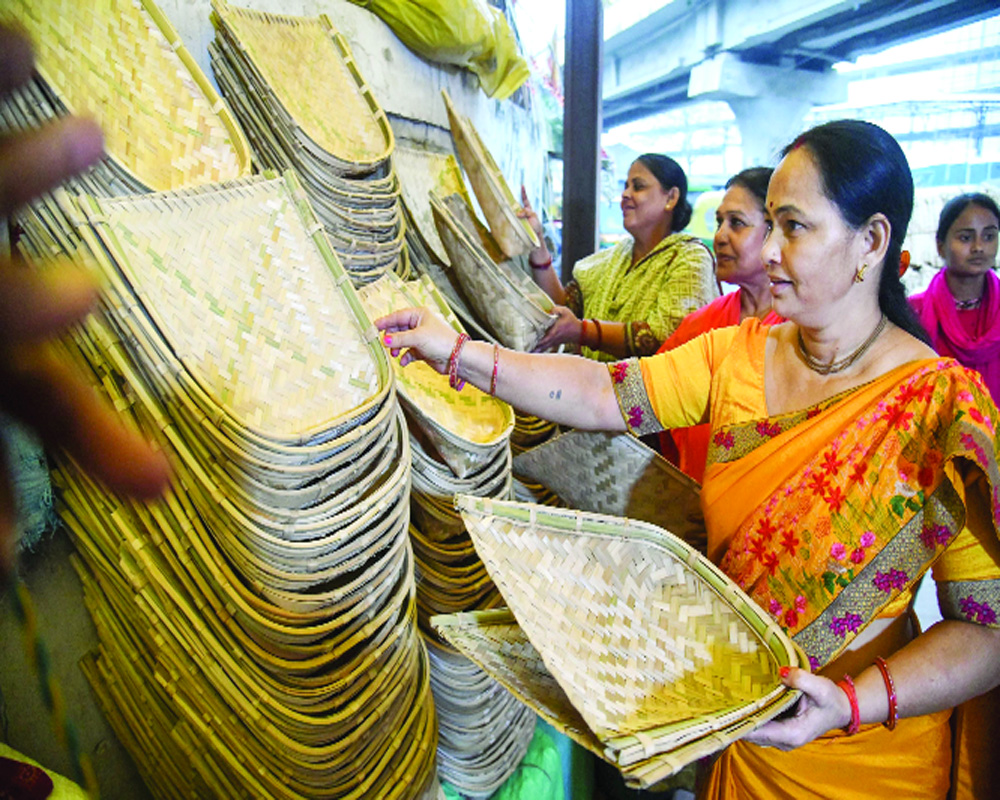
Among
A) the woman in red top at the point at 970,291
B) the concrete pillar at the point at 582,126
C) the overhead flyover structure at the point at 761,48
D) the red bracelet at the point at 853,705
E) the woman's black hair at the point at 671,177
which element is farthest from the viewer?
the overhead flyover structure at the point at 761,48

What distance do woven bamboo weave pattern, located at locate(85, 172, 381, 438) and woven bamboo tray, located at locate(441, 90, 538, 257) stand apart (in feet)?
3.07

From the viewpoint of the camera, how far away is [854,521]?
1.06 metres

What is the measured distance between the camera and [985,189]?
4984 millimetres

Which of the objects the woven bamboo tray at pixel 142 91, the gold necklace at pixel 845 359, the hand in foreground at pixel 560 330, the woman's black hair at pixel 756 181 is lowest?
the hand in foreground at pixel 560 330

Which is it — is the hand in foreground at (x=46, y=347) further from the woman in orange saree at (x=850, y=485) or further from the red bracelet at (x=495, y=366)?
the red bracelet at (x=495, y=366)

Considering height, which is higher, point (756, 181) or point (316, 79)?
point (316, 79)

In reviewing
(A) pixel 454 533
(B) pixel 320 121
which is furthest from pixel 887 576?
(B) pixel 320 121

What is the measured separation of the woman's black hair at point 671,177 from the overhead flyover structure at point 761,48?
281 centimetres

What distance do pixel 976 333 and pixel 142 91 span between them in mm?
3127

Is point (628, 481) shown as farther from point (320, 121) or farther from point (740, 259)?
point (320, 121)

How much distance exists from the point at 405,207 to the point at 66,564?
134 cm

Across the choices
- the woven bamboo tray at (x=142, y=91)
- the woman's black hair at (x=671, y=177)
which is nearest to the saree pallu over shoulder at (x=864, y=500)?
the woven bamboo tray at (x=142, y=91)

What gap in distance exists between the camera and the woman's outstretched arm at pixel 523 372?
1.29 m

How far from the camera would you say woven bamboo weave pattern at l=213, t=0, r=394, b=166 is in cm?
145
